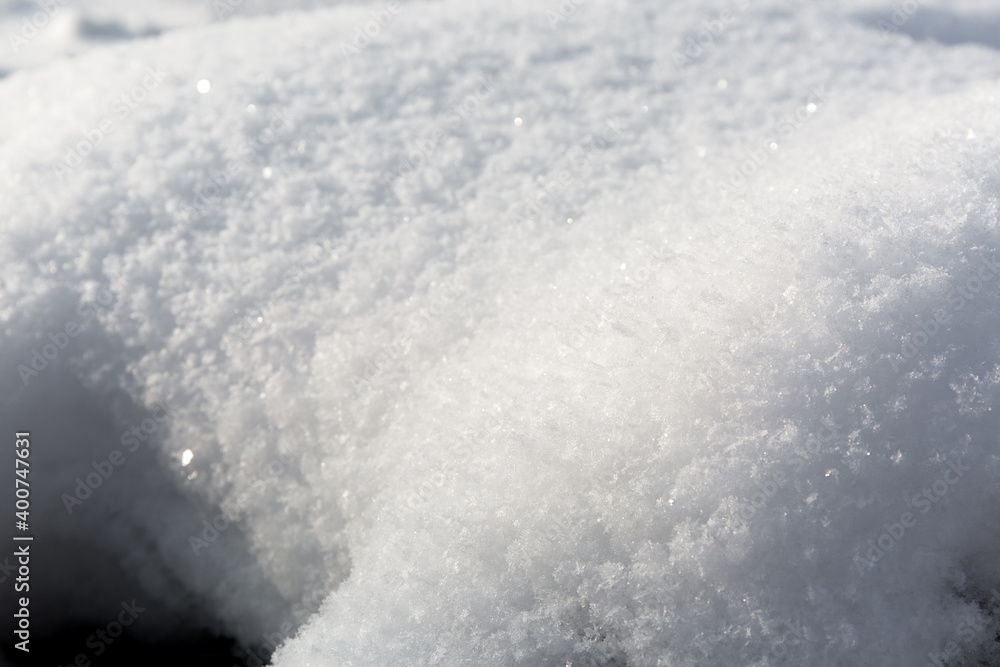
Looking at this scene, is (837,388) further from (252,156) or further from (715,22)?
(715,22)

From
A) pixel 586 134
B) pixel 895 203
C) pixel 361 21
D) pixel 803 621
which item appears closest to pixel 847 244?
pixel 895 203

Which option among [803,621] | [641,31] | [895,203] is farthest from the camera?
[641,31]

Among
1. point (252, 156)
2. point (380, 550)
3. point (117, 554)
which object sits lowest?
point (117, 554)

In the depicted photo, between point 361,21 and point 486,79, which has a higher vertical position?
point 361,21

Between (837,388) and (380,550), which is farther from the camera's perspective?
(380,550)

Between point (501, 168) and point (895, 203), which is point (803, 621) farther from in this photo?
point (501, 168)

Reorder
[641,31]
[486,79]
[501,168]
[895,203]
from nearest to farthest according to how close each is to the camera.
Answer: [895,203], [501,168], [486,79], [641,31]

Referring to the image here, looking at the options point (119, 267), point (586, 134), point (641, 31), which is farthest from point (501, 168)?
point (119, 267)
